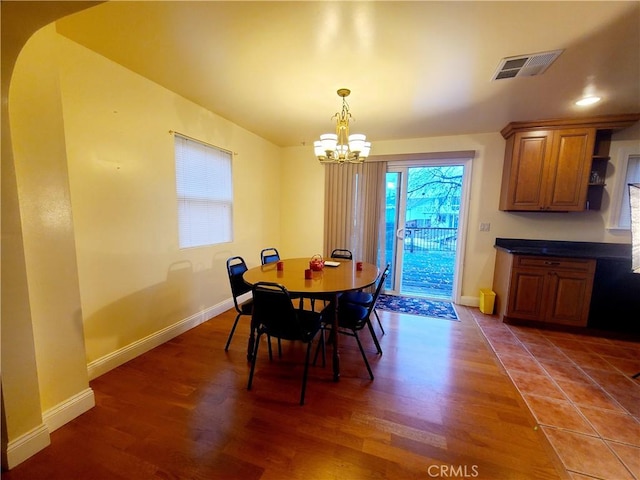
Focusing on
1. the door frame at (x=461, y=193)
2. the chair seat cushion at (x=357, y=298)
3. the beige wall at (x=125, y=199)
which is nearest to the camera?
the beige wall at (x=125, y=199)

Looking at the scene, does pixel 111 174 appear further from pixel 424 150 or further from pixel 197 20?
pixel 424 150

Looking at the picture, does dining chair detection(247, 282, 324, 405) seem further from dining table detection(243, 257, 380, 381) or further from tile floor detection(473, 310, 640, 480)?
tile floor detection(473, 310, 640, 480)

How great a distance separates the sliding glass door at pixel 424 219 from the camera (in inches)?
152

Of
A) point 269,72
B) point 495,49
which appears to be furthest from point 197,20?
point 495,49

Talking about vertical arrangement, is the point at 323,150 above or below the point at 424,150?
below

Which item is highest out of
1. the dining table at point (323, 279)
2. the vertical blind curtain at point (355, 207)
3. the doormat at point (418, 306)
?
the vertical blind curtain at point (355, 207)

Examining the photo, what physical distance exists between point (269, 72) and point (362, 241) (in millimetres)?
2681

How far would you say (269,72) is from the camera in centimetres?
206

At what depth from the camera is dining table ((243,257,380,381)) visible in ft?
6.22

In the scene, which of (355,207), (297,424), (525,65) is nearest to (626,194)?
(525,65)

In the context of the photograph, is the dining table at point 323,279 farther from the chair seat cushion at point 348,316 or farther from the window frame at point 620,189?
the window frame at point 620,189

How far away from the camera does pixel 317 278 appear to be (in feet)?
7.28

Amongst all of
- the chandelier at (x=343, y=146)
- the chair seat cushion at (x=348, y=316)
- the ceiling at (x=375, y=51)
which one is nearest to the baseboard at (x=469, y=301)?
the chair seat cushion at (x=348, y=316)

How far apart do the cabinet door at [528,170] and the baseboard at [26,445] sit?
15.1ft
